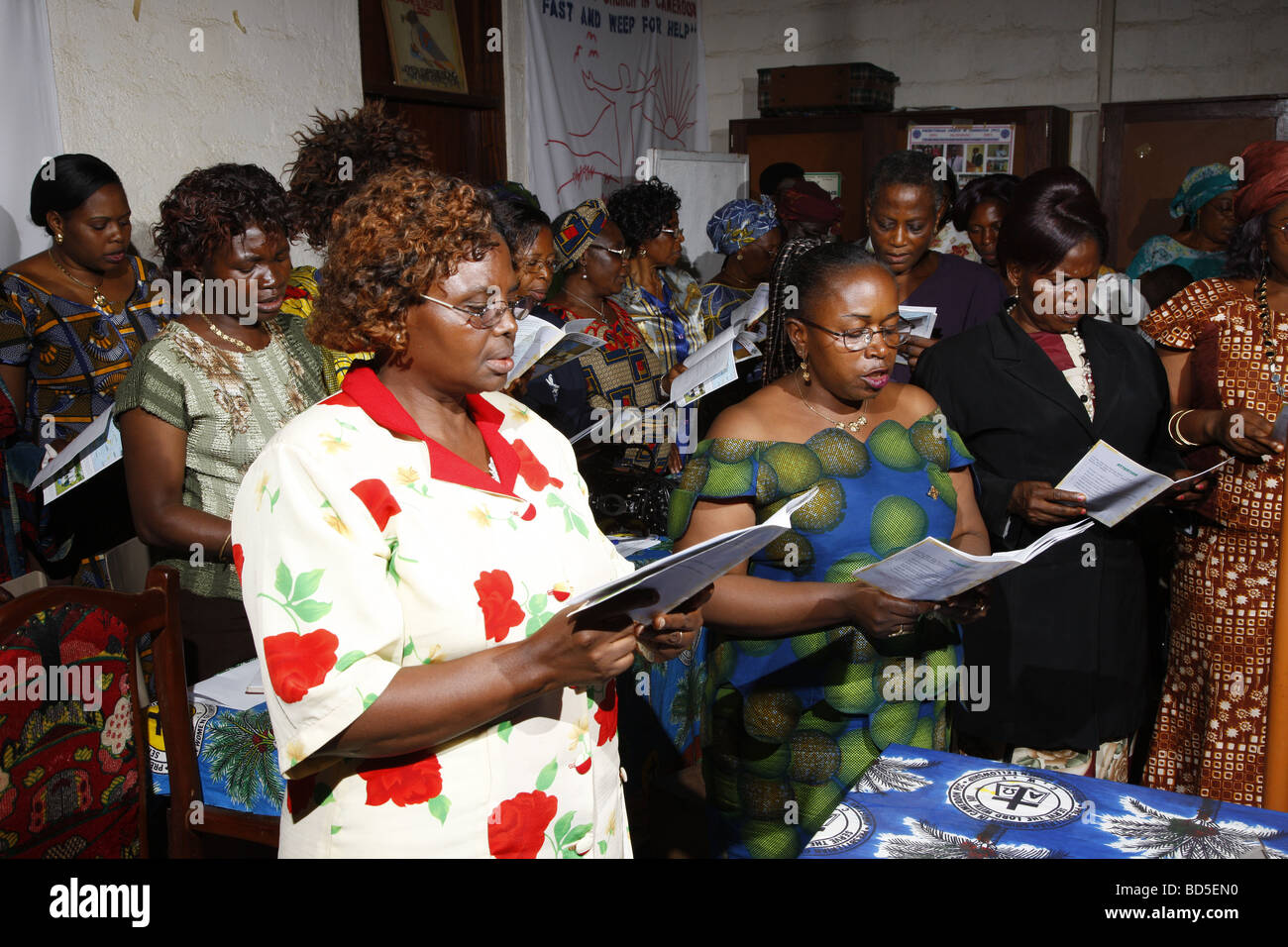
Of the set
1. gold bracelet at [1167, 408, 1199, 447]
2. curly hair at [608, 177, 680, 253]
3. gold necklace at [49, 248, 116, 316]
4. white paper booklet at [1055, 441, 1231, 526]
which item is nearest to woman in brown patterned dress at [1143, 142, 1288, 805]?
gold bracelet at [1167, 408, 1199, 447]

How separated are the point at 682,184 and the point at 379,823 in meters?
5.85

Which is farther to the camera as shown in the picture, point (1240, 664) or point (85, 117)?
point (85, 117)

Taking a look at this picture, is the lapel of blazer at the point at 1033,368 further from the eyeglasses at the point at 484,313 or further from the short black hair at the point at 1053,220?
the eyeglasses at the point at 484,313

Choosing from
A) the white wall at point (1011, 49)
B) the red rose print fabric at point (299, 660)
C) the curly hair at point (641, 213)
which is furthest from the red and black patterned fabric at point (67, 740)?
the white wall at point (1011, 49)

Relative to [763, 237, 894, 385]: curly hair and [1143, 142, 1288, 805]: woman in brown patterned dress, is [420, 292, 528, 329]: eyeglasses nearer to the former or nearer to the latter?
[763, 237, 894, 385]: curly hair

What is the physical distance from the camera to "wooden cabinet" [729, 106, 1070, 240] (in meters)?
6.62

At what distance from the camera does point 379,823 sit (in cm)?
132

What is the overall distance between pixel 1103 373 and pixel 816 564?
1.01 meters

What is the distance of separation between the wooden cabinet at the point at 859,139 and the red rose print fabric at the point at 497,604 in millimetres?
5946

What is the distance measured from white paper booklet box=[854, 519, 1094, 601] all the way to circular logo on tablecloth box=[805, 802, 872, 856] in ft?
1.28
